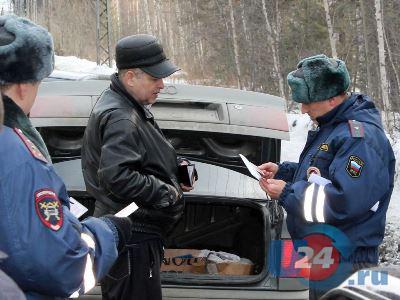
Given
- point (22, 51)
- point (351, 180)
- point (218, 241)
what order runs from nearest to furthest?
point (22, 51), point (351, 180), point (218, 241)

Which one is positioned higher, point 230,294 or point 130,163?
point 130,163

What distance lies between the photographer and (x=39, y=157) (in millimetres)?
1941

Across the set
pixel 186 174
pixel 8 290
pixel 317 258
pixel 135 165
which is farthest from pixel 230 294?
pixel 8 290

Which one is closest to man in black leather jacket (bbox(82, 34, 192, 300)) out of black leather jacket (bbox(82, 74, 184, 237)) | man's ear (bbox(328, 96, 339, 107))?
black leather jacket (bbox(82, 74, 184, 237))

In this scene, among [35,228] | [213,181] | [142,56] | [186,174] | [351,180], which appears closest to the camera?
[35,228]

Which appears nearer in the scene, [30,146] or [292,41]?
[30,146]

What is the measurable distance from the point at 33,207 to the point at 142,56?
1.56 metres

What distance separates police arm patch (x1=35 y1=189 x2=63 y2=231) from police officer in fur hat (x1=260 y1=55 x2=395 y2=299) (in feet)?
4.48

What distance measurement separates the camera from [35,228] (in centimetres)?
186

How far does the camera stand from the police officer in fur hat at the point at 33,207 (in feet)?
6.07

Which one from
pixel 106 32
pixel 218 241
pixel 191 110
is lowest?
pixel 106 32

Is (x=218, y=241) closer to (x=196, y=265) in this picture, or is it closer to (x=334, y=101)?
(x=196, y=265)

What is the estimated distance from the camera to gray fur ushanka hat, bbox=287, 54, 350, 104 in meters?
3.05

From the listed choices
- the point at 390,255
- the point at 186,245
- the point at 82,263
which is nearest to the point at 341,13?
the point at 390,255
